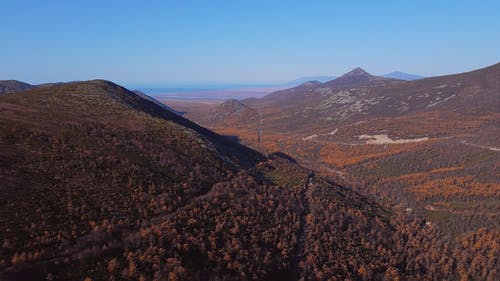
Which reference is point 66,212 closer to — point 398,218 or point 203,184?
point 203,184

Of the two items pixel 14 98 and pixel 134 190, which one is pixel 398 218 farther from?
pixel 14 98

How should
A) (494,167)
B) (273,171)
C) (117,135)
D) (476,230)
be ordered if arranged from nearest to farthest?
(117,135)
(476,230)
(273,171)
(494,167)

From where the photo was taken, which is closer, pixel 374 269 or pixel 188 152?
pixel 374 269

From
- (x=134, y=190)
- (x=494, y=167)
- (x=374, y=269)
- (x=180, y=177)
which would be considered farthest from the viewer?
(x=494, y=167)

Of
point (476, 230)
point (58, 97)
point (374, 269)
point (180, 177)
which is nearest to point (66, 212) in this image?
point (180, 177)

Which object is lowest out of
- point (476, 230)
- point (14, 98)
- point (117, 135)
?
point (476, 230)

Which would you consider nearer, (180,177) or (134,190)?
(134,190)

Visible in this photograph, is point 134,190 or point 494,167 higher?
point 134,190

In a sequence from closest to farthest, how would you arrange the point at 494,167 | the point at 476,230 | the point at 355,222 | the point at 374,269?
the point at 374,269 → the point at 355,222 → the point at 476,230 → the point at 494,167

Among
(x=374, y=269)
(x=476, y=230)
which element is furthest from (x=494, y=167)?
(x=374, y=269)
